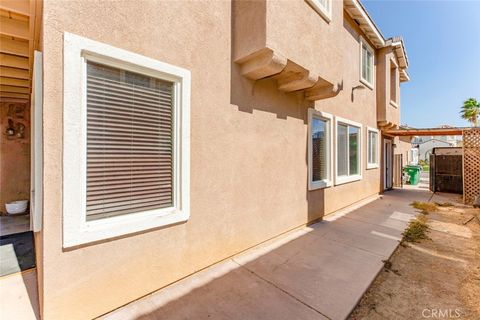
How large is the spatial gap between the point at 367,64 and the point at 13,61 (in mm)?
11667

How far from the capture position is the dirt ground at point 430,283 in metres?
2.74

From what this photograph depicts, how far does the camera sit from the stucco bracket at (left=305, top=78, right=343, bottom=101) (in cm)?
516

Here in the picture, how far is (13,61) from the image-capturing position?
164 inches

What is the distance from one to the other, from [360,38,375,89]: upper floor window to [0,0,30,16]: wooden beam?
32.3 feet

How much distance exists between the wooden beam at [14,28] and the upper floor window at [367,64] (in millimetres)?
9964

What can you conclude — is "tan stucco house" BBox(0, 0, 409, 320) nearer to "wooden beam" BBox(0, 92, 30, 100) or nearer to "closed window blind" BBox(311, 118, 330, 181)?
"closed window blind" BBox(311, 118, 330, 181)

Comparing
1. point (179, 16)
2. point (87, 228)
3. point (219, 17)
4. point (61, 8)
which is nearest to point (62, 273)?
point (87, 228)

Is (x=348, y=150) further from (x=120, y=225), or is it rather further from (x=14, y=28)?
(x=14, y=28)

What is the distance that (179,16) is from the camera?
10.4ft

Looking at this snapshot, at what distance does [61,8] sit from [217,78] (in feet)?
6.83

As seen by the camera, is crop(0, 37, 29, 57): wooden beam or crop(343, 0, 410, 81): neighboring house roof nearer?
crop(0, 37, 29, 57): wooden beam

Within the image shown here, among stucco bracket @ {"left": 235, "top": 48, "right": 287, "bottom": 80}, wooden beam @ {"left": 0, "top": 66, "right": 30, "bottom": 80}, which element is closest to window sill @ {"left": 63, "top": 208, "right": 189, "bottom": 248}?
stucco bracket @ {"left": 235, "top": 48, "right": 287, "bottom": 80}

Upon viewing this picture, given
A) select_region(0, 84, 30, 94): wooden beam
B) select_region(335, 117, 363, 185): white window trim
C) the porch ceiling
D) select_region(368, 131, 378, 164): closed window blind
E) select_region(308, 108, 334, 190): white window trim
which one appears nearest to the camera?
the porch ceiling

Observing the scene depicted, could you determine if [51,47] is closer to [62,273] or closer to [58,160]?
[58,160]
